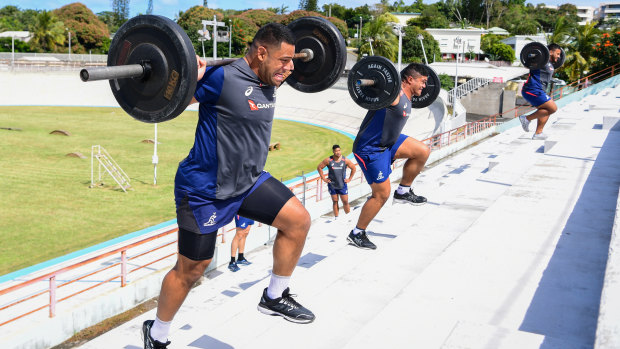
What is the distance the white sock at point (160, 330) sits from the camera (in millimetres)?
3537

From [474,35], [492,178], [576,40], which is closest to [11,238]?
[492,178]

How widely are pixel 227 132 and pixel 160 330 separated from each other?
4.18ft

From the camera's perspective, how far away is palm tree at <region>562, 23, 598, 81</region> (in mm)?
43812

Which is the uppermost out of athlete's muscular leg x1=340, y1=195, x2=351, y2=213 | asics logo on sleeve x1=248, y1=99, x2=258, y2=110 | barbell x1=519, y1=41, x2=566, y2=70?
barbell x1=519, y1=41, x2=566, y2=70

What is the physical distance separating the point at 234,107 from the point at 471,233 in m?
3.56

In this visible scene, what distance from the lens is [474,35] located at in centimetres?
6378

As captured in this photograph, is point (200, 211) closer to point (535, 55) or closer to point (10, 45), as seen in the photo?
point (535, 55)

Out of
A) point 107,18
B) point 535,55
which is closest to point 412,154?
point 535,55

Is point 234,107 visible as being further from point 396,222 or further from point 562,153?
point 562,153

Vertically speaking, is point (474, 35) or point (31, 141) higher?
point (474, 35)

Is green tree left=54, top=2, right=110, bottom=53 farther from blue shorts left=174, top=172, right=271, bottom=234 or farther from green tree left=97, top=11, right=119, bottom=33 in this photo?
blue shorts left=174, top=172, right=271, bottom=234

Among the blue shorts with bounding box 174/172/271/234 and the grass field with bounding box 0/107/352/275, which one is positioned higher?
A: the blue shorts with bounding box 174/172/271/234

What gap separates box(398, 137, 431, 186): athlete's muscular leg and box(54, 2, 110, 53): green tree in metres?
76.8

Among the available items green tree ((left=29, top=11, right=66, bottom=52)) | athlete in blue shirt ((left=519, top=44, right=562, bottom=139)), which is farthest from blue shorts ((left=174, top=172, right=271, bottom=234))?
green tree ((left=29, top=11, right=66, bottom=52))
